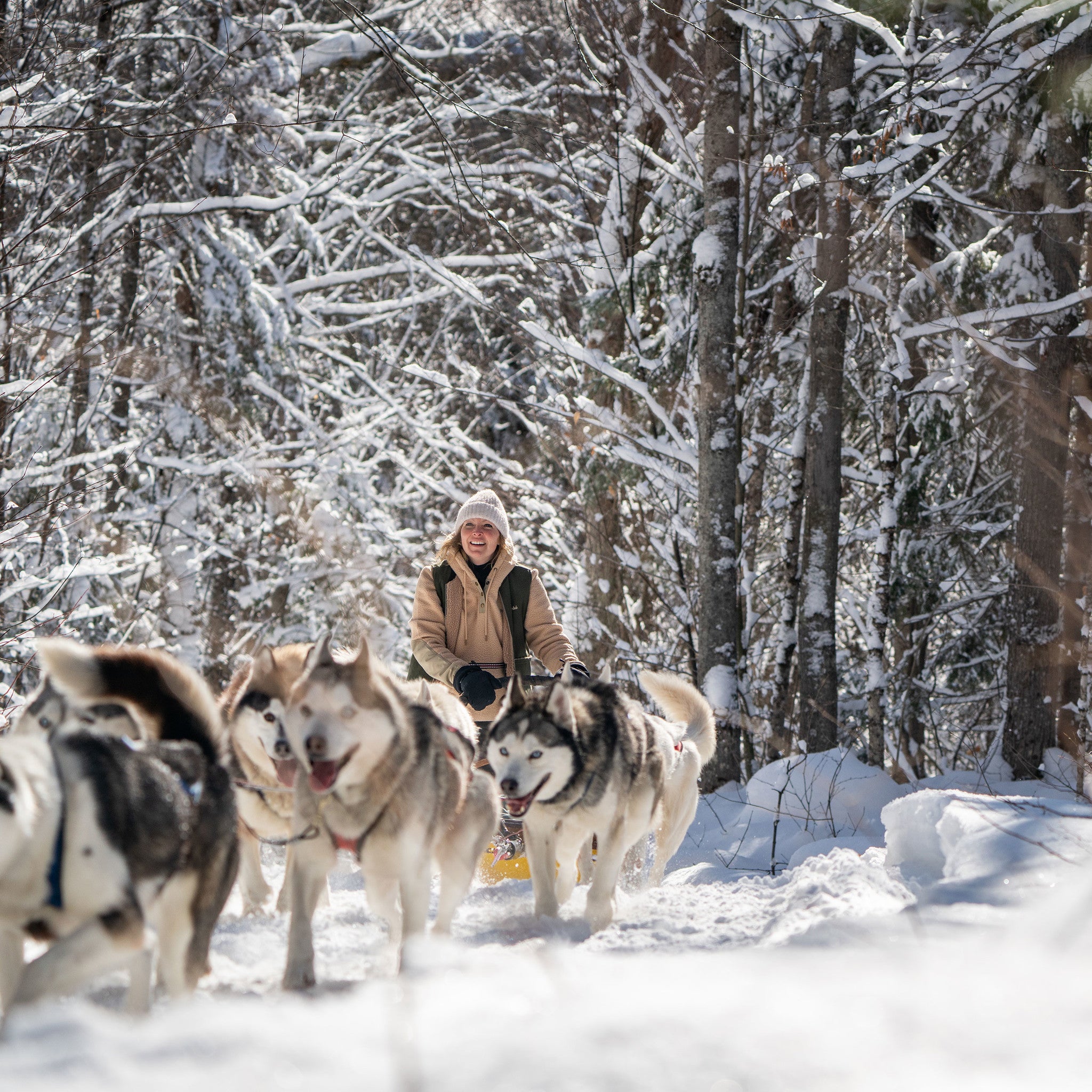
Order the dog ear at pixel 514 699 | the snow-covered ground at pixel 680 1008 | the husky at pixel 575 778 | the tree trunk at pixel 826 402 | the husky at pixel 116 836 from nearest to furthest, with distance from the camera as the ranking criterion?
the snow-covered ground at pixel 680 1008, the husky at pixel 116 836, the husky at pixel 575 778, the dog ear at pixel 514 699, the tree trunk at pixel 826 402

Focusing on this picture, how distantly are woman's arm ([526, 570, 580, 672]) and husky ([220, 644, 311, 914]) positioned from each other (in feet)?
6.20

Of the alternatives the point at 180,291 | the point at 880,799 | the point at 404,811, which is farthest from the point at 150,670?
the point at 180,291

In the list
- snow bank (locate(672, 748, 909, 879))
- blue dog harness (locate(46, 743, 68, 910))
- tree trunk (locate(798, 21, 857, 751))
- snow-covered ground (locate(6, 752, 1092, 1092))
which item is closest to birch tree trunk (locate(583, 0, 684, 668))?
tree trunk (locate(798, 21, 857, 751))

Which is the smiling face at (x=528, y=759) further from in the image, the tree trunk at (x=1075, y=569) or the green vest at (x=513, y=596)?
the tree trunk at (x=1075, y=569)

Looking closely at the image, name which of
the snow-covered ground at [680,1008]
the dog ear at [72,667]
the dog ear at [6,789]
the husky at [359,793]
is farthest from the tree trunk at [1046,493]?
the dog ear at [6,789]

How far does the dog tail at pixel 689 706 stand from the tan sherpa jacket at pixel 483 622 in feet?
1.67

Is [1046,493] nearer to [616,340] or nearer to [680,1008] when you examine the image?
[616,340]

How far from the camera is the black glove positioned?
5.68m

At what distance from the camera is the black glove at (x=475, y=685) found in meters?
5.68

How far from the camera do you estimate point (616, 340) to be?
12.6 metres

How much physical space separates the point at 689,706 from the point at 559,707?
174cm

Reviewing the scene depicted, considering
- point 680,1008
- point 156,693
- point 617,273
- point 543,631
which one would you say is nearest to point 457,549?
point 543,631

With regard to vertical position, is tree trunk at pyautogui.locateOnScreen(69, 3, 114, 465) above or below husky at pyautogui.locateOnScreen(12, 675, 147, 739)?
above

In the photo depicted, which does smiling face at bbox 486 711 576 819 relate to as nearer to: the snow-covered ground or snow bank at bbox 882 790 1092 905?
the snow-covered ground
